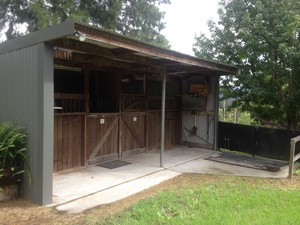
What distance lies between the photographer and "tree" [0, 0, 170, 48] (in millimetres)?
10906

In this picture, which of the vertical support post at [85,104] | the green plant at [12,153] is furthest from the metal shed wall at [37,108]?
the vertical support post at [85,104]

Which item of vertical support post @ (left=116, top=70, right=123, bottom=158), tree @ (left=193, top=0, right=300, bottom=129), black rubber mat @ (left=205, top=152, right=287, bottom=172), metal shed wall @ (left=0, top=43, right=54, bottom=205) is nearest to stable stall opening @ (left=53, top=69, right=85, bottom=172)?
vertical support post @ (left=116, top=70, right=123, bottom=158)

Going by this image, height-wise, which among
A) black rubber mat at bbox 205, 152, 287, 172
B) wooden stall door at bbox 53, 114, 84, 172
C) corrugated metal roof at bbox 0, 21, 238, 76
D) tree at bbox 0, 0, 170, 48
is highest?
tree at bbox 0, 0, 170, 48

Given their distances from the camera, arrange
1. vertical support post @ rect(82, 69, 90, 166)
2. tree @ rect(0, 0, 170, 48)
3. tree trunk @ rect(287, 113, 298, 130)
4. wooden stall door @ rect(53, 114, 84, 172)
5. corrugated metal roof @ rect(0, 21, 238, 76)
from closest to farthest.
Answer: corrugated metal roof @ rect(0, 21, 238, 76) → wooden stall door @ rect(53, 114, 84, 172) → vertical support post @ rect(82, 69, 90, 166) → tree trunk @ rect(287, 113, 298, 130) → tree @ rect(0, 0, 170, 48)

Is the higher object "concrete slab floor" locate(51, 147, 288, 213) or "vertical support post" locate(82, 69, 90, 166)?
"vertical support post" locate(82, 69, 90, 166)

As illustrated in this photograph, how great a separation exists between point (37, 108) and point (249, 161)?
18.2 feet

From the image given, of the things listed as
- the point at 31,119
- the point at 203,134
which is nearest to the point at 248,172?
the point at 203,134

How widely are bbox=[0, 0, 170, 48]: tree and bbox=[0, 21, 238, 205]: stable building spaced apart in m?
2.97

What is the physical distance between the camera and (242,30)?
852 cm

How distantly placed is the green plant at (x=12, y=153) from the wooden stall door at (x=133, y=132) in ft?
10.5

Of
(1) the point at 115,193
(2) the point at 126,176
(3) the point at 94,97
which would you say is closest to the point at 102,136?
(3) the point at 94,97

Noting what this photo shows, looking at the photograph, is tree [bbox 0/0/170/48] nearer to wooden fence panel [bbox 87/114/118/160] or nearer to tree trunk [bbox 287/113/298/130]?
wooden fence panel [bbox 87/114/118/160]

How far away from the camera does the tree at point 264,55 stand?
26.1 feet

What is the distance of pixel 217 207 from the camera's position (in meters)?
4.22
